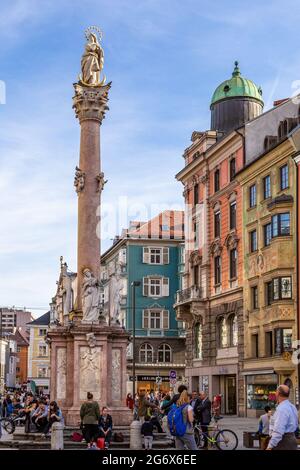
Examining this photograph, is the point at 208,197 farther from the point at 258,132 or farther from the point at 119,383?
the point at 119,383

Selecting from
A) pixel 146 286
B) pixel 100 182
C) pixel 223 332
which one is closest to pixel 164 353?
pixel 146 286

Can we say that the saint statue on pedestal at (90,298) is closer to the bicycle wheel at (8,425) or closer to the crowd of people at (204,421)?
the crowd of people at (204,421)

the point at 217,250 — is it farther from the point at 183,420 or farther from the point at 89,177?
the point at 183,420

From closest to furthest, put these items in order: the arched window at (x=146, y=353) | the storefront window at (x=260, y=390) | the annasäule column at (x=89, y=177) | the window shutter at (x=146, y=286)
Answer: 1. the annasäule column at (x=89, y=177)
2. the storefront window at (x=260, y=390)
3. the arched window at (x=146, y=353)
4. the window shutter at (x=146, y=286)

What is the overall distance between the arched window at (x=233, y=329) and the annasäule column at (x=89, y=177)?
2549 centimetres

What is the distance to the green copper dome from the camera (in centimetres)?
6450

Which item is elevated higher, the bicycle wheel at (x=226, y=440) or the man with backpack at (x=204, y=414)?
the man with backpack at (x=204, y=414)

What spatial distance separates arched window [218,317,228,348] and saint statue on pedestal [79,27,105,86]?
91.9 ft

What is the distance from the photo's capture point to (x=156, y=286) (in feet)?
281

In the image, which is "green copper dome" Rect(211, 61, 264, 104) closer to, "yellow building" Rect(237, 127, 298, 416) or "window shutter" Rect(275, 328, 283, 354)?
"yellow building" Rect(237, 127, 298, 416)

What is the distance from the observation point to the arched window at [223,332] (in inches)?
2185

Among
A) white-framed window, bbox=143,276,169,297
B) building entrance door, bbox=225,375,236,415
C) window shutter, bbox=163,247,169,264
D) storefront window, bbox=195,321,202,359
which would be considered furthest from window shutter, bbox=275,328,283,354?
window shutter, bbox=163,247,169,264

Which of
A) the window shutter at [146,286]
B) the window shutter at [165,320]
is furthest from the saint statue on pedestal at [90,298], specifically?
the window shutter at [146,286]
